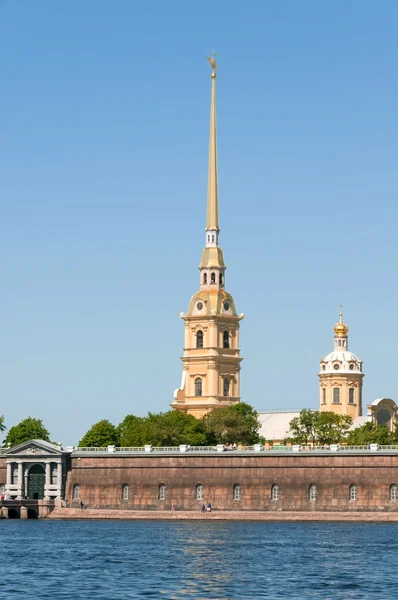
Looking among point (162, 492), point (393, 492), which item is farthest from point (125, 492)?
point (393, 492)

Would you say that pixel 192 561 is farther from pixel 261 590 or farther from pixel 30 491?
pixel 30 491

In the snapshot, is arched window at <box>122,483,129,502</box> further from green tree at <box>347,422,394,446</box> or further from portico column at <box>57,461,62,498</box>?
green tree at <box>347,422,394,446</box>

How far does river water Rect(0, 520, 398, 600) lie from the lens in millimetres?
63625

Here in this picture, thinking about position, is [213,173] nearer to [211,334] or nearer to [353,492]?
[211,334]

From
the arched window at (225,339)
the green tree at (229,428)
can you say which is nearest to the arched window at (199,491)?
the green tree at (229,428)

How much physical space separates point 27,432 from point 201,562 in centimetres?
8047

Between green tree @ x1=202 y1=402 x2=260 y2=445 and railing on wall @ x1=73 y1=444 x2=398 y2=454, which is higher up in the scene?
green tree @ x1=202 y1=402 x2=260 y2=445

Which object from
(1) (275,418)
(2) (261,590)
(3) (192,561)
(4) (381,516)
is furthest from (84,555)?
(1) (275,418)

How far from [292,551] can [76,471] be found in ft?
162

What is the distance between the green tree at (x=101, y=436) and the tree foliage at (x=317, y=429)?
18.6m

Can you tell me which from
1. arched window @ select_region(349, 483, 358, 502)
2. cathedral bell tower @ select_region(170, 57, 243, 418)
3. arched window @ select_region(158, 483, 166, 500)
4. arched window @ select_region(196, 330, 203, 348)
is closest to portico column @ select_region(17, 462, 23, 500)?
arched window @ select_region(158, 483, 166, 500)

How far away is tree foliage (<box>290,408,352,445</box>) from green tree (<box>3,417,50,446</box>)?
85.1ft

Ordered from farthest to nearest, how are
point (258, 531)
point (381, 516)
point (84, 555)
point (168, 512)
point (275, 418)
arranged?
point (275, 418) → point (168, 512) → point (381, 516) → point (258, 531) → point (84, 555)

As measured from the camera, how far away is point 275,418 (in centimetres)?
19300
